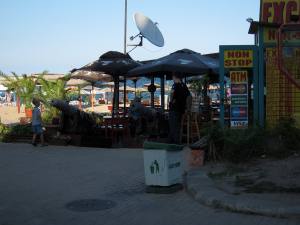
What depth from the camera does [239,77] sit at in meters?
11.9

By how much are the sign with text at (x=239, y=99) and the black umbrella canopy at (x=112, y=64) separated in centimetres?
462

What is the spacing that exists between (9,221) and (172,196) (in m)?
2.47

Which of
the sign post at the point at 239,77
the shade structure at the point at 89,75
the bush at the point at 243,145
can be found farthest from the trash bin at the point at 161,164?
the shade structure at the point at 89,75

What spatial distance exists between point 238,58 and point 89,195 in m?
5.34

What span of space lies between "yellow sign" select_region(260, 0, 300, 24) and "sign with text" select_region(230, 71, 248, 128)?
133 centimetres

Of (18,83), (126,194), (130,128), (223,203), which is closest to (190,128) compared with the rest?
(130,128)

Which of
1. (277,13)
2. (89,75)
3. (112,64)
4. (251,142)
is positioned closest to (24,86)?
(89,75)

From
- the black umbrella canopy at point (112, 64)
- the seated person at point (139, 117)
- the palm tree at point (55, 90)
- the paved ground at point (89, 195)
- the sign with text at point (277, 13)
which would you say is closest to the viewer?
the paved ground at point (89, 195)

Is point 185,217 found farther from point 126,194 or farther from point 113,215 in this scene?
point 126,194

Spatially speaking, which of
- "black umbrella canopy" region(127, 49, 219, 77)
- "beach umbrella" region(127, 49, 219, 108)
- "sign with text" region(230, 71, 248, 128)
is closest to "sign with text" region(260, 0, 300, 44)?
"sign with text" region(230, 71, 248, 128)

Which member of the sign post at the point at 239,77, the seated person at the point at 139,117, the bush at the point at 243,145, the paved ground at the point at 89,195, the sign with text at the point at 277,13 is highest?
the sign with text at the point at 277,13

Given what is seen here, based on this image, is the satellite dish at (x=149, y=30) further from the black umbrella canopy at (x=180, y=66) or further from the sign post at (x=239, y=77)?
the sign post at (x=239, y=77)

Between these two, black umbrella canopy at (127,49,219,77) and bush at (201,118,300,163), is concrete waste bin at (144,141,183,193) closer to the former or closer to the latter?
bush at (201,118,300,163)

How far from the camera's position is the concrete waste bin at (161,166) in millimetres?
7988
